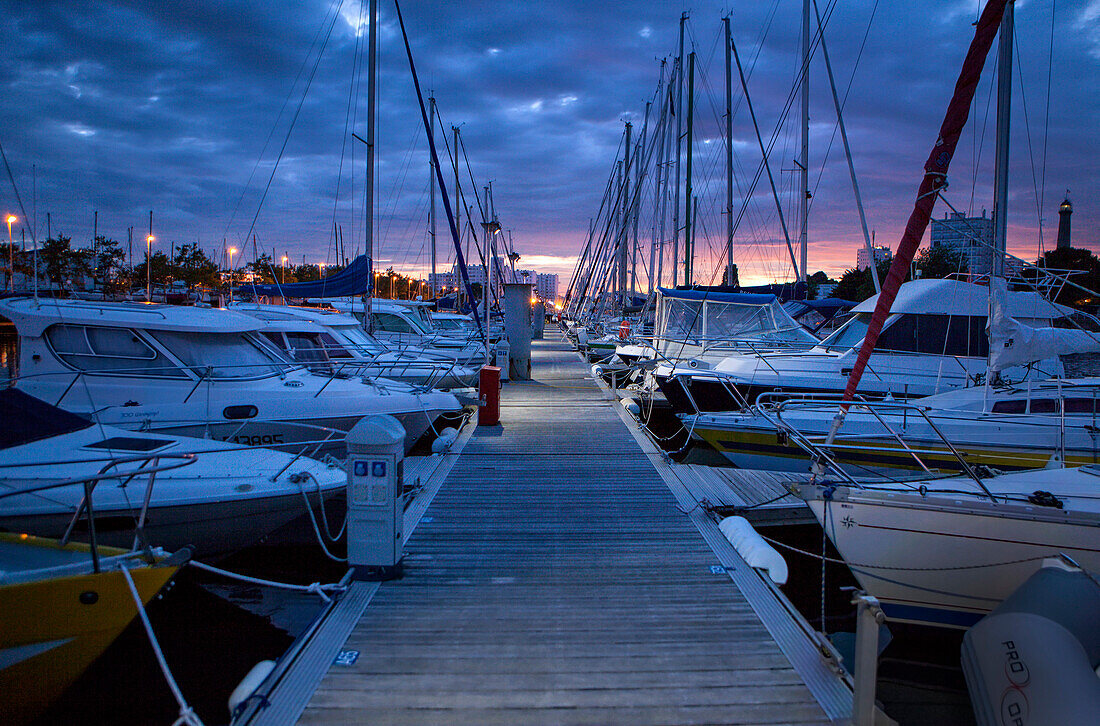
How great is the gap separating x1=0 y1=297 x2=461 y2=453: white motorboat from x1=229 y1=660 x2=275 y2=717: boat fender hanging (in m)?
4.56

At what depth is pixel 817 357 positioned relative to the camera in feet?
38.5

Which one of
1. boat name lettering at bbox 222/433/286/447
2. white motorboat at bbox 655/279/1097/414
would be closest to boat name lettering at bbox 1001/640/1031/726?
white motorboat at bbox 655/279/1097/414

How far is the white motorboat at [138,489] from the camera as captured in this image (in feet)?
18.1

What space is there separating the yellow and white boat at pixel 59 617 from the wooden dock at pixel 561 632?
1.22 meters

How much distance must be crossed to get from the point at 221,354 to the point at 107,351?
4.46 ft

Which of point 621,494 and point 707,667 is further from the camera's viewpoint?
point 621,494

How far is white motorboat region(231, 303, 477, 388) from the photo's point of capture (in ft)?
37.0

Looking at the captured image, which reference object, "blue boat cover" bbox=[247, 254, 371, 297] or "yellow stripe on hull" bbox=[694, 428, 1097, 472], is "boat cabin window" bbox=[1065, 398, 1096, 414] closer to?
"yellow stripe on hull" bbox=[694, 428, 1097, 472]

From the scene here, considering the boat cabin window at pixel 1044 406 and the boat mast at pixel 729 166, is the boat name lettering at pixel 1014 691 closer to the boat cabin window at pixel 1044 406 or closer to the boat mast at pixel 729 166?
the boat cabin window at pixel 1044 406

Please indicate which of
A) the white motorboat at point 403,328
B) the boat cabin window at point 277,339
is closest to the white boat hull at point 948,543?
the boat cabin window at point 277,339

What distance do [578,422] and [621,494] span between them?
14.3ft

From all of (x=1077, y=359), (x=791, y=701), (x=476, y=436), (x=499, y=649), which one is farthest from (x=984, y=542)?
(x=1077, y=359)

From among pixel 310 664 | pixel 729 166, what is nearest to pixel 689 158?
pixel 729 166

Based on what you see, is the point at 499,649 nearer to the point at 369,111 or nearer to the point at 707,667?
the point at 707,667
